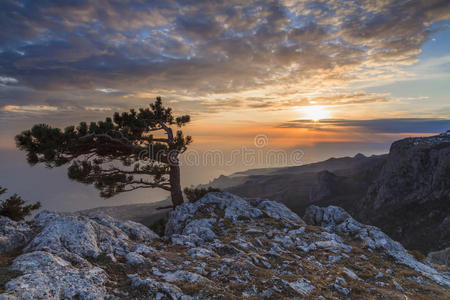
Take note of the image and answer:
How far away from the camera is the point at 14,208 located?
16.0 metres

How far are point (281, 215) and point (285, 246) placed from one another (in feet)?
27.3

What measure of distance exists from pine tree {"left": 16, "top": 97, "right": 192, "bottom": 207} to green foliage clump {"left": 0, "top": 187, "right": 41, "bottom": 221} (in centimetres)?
344

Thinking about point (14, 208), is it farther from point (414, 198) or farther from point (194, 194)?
point (414, 198)

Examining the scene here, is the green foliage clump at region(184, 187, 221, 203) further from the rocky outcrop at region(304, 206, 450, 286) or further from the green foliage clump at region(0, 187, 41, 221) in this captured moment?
the green foliage clump at region(0, 187, 41, 221)

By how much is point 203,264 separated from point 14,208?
1476 centimetres

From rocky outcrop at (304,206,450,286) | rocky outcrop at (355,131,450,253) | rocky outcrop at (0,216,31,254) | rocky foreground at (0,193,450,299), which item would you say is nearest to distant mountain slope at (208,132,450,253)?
rocky outcrop at (355,131,450,253)

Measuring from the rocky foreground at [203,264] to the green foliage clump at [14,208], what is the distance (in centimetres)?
286

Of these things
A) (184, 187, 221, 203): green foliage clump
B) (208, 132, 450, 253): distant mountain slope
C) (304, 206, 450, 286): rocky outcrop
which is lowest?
(208, 132, 450, 253): distant mountain slope

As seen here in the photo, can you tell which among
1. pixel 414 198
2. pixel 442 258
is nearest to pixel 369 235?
pixel 442 258

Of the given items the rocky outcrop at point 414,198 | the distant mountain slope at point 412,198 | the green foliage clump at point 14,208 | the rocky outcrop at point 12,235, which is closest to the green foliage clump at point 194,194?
the green foliage clump at point 14,208

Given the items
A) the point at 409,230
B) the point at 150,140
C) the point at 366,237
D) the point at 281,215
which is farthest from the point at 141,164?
the point at 409,230

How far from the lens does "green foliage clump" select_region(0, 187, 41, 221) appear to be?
616 inches

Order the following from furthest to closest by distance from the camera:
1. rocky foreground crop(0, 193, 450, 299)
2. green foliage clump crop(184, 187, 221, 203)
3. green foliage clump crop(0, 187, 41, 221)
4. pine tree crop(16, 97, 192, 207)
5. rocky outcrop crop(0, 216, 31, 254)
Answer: green foliage clump crop(184, 187, 221, 203), pine tree crop(16, 97, 192, 207), green foliage clump crop(0, 187, 41, 221), rocky outcrop crop(0, 216, 31, 254), rocky foreground crop(0, 193, 450, 299)

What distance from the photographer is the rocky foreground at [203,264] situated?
25.8 ft
